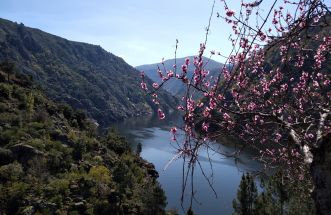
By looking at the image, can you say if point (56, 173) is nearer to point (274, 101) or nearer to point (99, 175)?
point (99, 175)

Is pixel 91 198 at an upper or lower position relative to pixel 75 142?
lower

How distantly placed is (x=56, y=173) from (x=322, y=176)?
4394 cm

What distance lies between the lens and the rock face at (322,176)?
4.29 meters

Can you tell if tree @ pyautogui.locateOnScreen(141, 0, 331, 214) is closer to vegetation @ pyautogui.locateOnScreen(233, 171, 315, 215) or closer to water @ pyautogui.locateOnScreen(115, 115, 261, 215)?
vegetation @ pyautogui.locateOnScreen(233, 171, 315, 215)

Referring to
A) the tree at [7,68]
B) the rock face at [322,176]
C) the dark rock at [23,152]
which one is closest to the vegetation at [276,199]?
the rock face at [322,176]

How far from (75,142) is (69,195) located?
15709 millimetres

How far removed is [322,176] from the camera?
440 centimetres

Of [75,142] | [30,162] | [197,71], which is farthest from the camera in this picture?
[75,142]

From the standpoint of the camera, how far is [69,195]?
4012 centimetres

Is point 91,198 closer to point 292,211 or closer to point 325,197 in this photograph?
point 292,211

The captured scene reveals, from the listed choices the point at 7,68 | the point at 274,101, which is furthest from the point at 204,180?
the point at 274,101

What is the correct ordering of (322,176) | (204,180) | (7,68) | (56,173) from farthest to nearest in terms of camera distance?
(7,68), (204,180), (56,173), (322,176)

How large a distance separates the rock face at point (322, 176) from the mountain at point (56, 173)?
3344 centimetres

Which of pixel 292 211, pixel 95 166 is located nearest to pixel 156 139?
pixel 95 166
